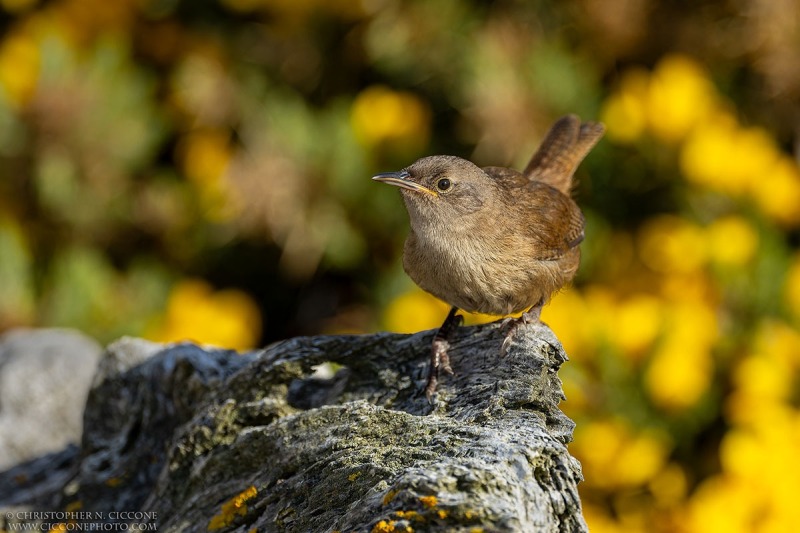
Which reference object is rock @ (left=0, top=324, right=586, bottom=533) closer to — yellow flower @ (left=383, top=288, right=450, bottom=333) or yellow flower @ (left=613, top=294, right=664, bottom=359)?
yellow flower @ (left=383, top=288, right=450, bottom=333)

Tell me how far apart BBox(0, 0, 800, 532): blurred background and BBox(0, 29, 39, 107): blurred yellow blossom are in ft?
0.05

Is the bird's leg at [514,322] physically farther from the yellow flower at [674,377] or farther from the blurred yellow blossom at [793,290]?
the blurred yellow blossom at [793,290]

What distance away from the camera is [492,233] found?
308 cm

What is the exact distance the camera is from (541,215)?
11.0 feet

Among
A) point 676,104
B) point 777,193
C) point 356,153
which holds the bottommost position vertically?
point 777,193

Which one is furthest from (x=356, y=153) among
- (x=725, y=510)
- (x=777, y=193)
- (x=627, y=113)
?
(x=725, y=510)

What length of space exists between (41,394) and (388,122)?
104 inches

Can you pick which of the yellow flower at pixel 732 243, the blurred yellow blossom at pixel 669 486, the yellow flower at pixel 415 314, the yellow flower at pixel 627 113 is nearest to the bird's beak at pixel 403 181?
the yellow flower at pixel 415 314

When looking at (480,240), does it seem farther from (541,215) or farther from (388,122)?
(388,122)

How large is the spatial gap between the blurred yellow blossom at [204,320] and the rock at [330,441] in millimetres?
1608

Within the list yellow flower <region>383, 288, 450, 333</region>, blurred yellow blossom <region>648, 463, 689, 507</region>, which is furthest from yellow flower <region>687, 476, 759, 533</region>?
yellow flower <region>383, 288, 450, 333</region>

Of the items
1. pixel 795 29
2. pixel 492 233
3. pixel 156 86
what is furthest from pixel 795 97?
pixel 156 86

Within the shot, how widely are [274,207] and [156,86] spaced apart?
133 cm

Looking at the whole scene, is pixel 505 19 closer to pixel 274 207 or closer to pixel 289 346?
pixel 274 207
